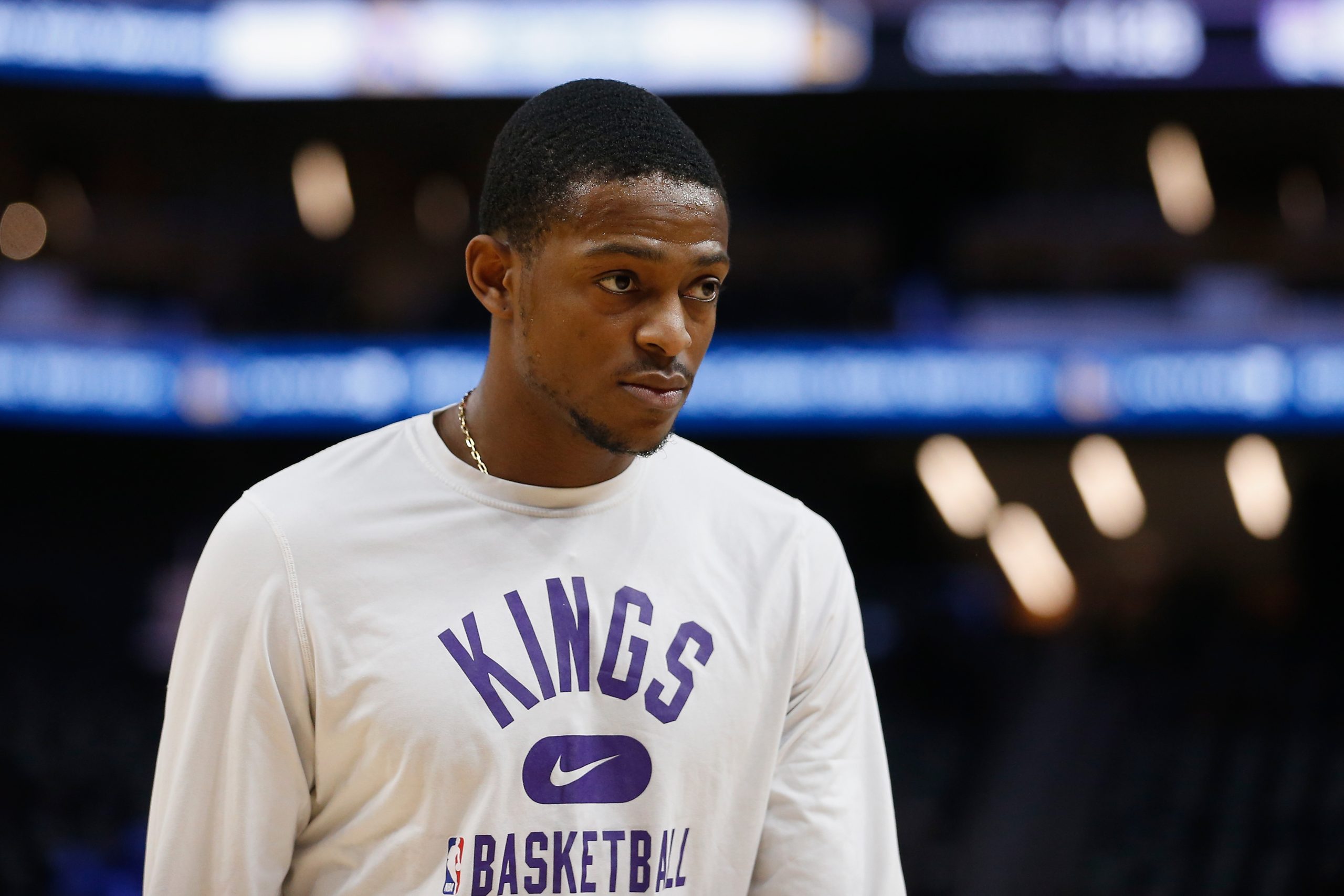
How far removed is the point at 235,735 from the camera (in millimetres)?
1190

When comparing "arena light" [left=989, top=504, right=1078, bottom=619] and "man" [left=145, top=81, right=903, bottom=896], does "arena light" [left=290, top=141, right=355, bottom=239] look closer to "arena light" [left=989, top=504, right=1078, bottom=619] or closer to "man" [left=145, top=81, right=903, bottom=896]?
"arena light" [left=989, top=504, right=1078, bottom=619]

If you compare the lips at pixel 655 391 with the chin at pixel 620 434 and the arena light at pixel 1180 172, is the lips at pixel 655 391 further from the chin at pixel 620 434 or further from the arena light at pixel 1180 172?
the arena light at pixel 1180 172

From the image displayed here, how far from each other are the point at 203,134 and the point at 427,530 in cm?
975

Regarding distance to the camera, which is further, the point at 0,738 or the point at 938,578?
the point at 938,578

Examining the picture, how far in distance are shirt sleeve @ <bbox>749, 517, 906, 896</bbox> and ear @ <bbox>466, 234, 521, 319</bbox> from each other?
0.39 metres

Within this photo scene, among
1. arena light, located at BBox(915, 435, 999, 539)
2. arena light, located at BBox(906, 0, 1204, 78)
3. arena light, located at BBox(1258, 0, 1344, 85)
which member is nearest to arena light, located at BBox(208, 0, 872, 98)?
arena light, located at BBox(906, 0, 1204, 78)

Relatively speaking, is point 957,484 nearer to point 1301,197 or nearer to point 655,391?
point 1301,197

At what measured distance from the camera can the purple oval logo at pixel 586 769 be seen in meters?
1.22

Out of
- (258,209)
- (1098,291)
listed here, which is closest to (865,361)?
(1098,291)

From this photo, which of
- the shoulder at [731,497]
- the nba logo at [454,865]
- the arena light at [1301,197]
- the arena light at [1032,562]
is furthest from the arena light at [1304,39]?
the nba logo at [454,865]

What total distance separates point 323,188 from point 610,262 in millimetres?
→ 9440

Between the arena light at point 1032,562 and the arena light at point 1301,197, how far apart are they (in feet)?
8.45

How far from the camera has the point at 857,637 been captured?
55.9 inches

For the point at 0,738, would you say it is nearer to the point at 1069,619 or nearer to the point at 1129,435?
the point at 1069,619
